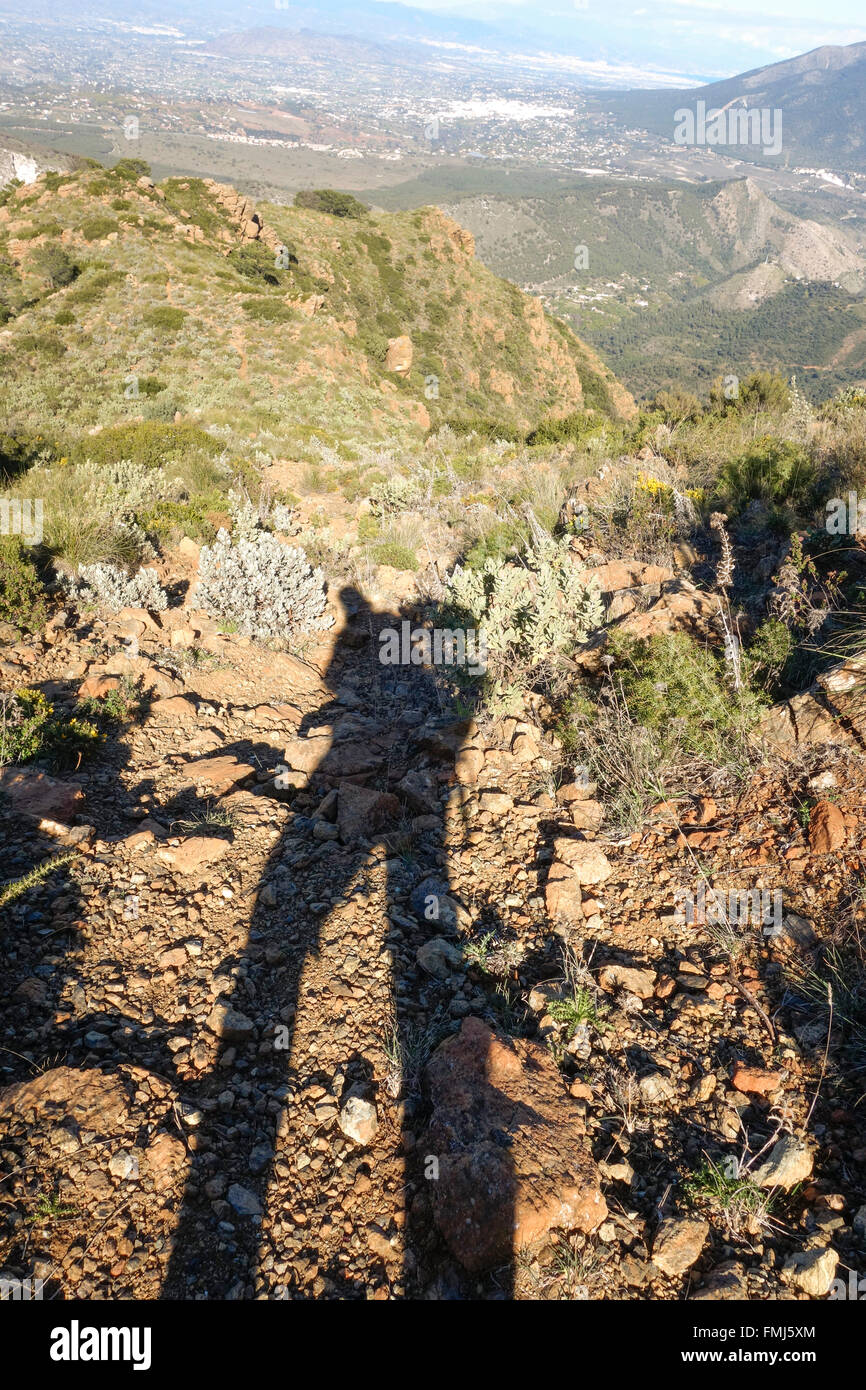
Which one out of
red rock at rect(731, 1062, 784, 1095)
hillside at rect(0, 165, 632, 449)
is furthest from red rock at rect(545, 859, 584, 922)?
hillside at rect(0, 165, 632, 449)

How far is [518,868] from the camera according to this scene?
306 centimetres

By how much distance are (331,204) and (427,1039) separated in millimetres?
54171

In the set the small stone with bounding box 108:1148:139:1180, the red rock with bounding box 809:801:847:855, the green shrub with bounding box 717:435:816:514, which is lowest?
the small stone with bounding box 108:1148:139:1180

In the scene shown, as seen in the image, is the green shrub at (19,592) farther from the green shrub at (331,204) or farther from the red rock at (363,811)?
the green shrub at (331,204)

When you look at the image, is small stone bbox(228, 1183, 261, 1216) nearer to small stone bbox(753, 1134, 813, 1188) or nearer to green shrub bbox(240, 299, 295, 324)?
small stone bbox(753, 1134, 813, 1188)

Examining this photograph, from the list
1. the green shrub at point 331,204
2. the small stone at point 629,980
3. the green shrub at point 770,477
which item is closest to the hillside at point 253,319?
the green shrub at point 331,204

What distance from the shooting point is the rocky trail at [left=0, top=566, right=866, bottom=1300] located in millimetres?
1742

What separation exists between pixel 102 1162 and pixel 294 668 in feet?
12.8

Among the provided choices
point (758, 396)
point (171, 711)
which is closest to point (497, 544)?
point (171, 711)

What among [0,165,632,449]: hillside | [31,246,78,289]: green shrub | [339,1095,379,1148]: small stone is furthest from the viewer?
[31,246,78,289]: green shrub

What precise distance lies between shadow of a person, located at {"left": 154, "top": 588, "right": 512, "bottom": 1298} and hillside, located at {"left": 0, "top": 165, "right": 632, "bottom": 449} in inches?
424

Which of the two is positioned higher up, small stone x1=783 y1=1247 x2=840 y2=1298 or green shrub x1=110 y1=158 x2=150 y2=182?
green shrub x1=110 y1=158 x2=150 y2=182

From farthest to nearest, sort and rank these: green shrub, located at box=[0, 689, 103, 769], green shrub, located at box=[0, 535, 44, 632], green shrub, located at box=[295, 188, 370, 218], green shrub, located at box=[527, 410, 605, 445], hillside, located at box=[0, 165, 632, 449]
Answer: green shrub, located at box=[295, 188, 370, 218]
hillside, located at box=[0, 165, 632, 449]
green shrub, located at box=[527, 410, 605, 445]
green shrub, located at box=[0, 535, 44, 632]
green shrub, located at box=[0, 689, 103, 769]
